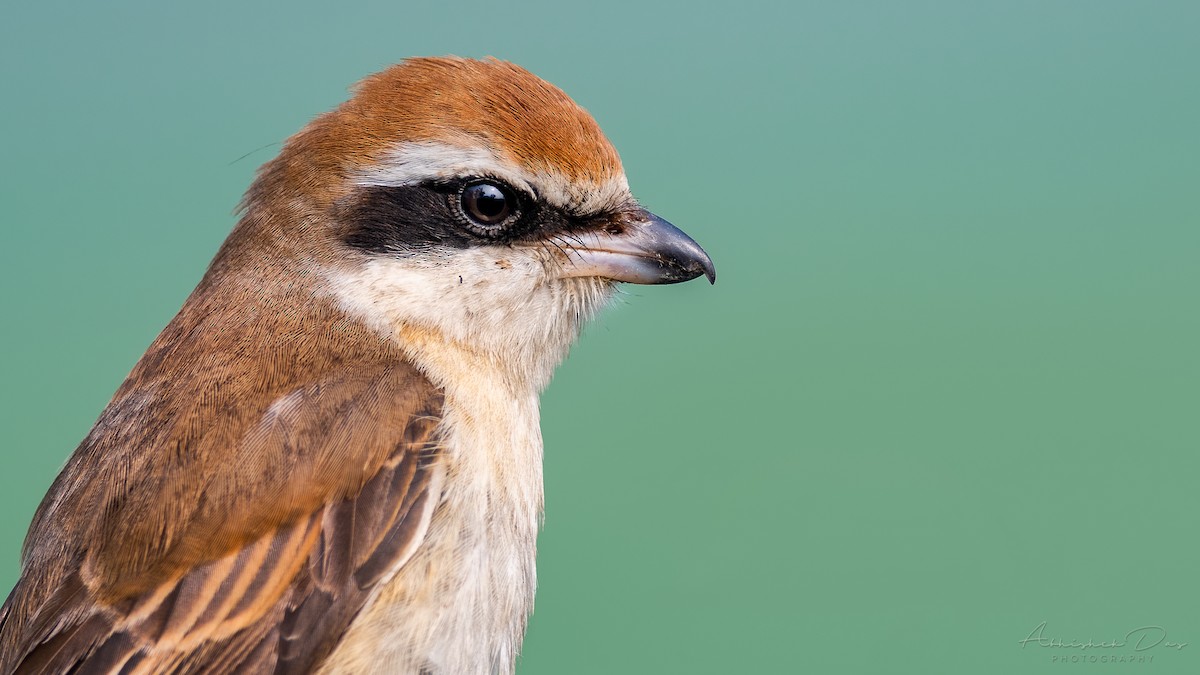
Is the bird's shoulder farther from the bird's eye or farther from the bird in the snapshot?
the bird's eye

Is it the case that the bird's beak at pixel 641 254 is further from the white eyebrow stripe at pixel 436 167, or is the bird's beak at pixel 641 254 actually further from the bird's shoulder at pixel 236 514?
the bird's shoulder at pixel 236 514

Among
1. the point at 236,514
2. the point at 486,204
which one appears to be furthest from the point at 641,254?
the point at 236,514

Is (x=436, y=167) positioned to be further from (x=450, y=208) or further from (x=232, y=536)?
(x=232, y=536)

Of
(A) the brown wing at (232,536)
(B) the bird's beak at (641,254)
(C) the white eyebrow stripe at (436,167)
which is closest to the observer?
(A) the brown wing at (232,536)

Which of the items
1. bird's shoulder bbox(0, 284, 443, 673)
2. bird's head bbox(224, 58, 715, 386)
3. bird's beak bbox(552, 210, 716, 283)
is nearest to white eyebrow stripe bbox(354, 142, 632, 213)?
bird's head bbox(224, 58, 715, 386)

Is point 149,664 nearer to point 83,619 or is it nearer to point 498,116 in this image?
point 83,619

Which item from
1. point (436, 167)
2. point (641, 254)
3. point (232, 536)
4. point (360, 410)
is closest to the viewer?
point (232, 536)

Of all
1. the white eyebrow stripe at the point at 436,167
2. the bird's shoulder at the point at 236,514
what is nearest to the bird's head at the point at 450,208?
the white eyebrow stripe at the point at 436,167
